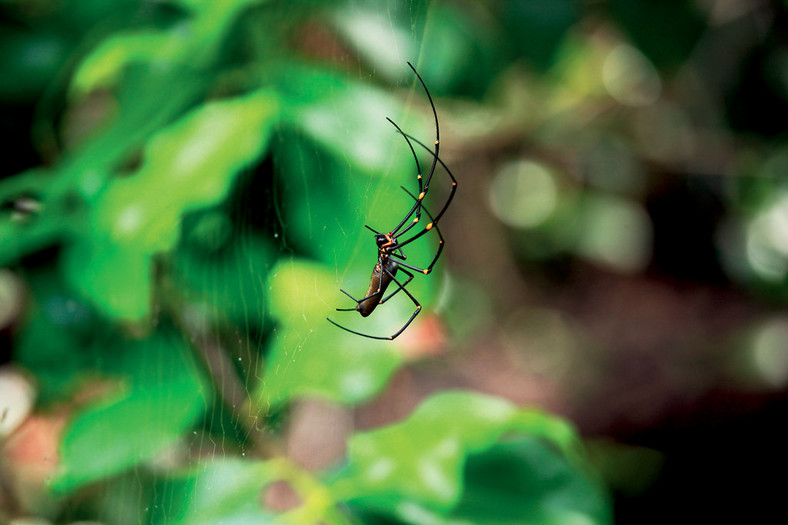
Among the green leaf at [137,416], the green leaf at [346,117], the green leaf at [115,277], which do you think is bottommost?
the green leaf at [137,416]

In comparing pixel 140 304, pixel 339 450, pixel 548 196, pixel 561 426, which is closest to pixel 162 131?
pixel 140 304

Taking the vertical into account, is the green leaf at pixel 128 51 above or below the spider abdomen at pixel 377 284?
above

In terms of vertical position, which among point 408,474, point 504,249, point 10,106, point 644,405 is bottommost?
point 644,405

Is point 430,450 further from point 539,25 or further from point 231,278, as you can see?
point 539,25

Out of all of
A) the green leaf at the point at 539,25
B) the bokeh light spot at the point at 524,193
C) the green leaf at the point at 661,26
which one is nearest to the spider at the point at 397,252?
the green leaf at the point at 539,25

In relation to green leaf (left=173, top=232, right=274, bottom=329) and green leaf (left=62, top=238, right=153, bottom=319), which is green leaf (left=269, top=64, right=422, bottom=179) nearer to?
green leaf (left=173, top=232, right=274, bottom=329)

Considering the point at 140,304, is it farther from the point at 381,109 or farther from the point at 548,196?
the point at 548,196

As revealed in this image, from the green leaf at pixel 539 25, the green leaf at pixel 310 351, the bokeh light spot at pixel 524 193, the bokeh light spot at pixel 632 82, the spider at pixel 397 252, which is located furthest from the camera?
the bokeh light spot at pixel 524 193

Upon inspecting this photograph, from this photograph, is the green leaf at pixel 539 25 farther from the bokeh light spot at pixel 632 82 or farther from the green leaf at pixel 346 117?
the bokeh light spot at pixel 632 82
